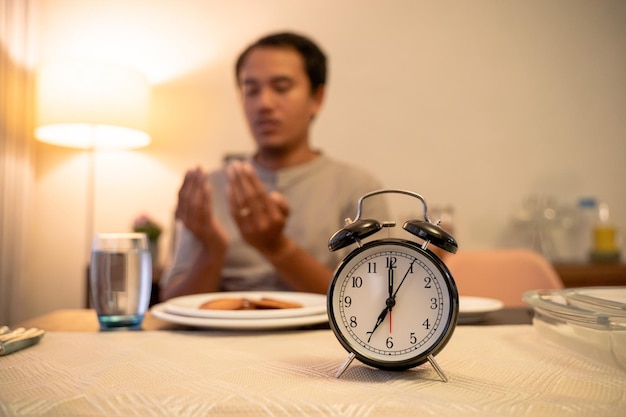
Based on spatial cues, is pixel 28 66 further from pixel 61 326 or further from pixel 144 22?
pixel 61 326

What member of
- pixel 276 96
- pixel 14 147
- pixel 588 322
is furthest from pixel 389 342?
pixel 14 147

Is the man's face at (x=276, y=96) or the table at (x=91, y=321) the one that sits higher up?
the man's face at (x=276, y=96)

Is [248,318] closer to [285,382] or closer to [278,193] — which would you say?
[285,382]

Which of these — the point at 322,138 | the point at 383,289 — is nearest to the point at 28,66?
the point at 322,138

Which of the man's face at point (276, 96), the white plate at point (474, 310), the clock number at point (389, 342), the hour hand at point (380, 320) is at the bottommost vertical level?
the white plate at point (474, 310)

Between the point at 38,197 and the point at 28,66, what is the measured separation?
61cm

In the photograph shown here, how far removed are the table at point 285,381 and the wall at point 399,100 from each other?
193 centimetres

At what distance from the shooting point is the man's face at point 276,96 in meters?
1.60

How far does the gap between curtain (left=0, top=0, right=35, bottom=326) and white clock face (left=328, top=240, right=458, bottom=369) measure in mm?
2240

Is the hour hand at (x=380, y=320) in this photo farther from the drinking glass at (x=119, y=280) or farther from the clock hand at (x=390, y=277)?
the drinking glass at (x=119, y=280)

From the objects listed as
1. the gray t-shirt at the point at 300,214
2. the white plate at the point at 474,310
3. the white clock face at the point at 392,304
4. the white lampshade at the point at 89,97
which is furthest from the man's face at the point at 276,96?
the white clock face at the point at 392,304

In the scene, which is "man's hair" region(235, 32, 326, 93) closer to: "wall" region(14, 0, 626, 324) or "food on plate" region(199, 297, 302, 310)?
"wall" region(14, 0, 626, 324)

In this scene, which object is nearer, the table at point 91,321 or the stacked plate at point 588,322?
the stacked plate at point 588,322

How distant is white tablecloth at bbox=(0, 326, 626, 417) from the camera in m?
0.36
